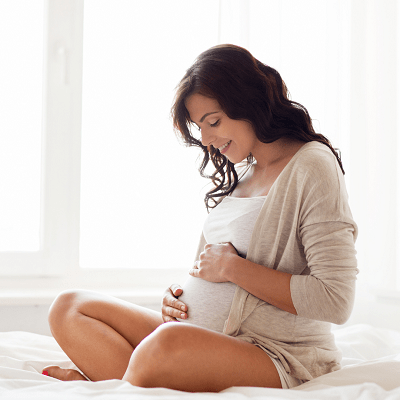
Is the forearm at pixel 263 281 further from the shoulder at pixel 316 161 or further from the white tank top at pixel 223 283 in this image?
the shoulder at pixel 316 161

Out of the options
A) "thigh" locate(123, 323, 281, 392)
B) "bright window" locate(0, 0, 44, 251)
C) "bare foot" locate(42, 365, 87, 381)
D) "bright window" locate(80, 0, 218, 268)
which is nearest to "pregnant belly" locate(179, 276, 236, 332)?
"thigh" locate(123, 323, 281, 392)

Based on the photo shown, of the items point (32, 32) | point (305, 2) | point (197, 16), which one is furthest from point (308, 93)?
point (32, 32)

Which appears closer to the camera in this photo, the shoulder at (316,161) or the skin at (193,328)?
the skin at (193,328)

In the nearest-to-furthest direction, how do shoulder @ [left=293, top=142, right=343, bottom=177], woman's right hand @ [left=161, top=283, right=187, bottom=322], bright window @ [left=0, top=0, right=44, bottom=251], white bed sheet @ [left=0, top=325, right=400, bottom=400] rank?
1. white bed sheet @ [left=0, top=325, right=400, bottom=400]
2. shoulder @ [left=293, top=142, right=343, bottom=177]
3. woman's right hand @ [left=161, top=283, right=187, bottom=322]
4. bright window @ [left=0, top=0, right=44, bottom=251]

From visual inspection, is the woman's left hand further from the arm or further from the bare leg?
the bare leg

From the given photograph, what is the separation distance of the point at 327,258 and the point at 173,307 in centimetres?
41

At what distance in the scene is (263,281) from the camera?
37.0 inches

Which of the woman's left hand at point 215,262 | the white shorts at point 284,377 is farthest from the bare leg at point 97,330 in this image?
the white shorts at point 284,377

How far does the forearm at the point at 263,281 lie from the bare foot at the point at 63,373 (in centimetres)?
42

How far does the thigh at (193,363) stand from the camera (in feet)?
2.64

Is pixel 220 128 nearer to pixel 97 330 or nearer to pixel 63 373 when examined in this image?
pixel 97 330

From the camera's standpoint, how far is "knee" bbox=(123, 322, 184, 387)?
0.80 m

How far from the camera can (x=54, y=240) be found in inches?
75.6

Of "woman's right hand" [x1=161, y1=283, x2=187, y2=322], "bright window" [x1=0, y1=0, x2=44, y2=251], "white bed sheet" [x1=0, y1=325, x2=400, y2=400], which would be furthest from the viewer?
"bright window" [x1=0, y1=0, x2=44, y2=251]
